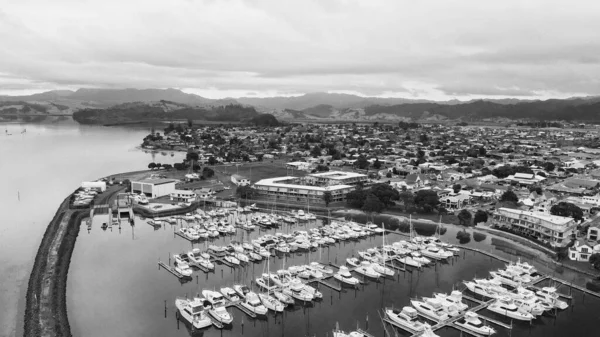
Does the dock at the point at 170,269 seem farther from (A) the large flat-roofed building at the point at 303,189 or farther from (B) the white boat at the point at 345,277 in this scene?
(A) the large flat-roofed building at the point at 303,189

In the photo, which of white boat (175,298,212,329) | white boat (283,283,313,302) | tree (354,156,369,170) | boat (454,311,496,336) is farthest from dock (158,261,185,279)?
tree (354,156,369,170)

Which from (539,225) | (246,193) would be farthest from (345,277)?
(246,193)

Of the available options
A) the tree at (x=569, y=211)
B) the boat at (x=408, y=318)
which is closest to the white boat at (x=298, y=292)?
the boat at (x=408, y=318)

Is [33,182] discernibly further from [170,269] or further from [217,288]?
[217,288]

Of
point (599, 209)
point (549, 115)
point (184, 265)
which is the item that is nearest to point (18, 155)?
point (184, 265)

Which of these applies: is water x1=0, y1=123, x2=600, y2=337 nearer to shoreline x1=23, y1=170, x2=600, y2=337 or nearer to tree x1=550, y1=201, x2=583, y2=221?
shoreline x1=23, y1=170, x2=600, y2=337

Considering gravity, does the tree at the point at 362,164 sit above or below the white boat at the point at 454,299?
above
